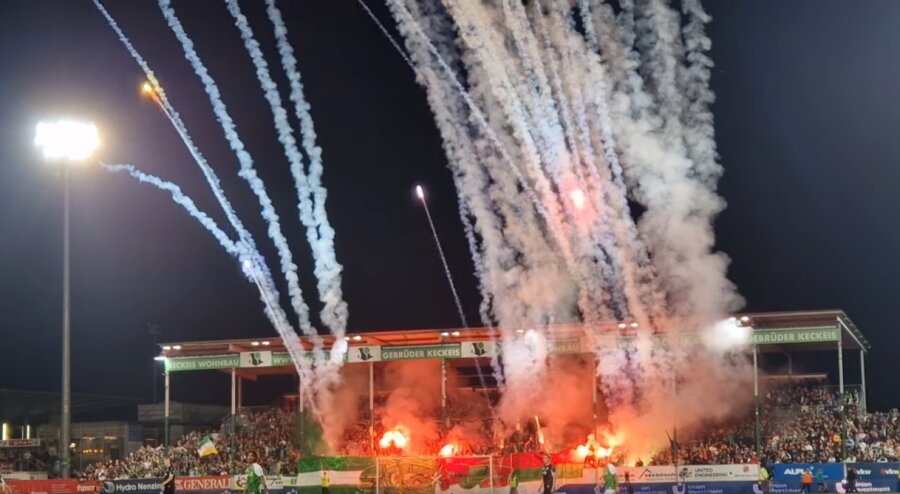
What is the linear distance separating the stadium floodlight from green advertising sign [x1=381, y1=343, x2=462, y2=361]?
18272mm

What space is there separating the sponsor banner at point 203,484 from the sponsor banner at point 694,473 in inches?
621

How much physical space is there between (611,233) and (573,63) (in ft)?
26.3

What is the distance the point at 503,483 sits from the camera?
37688 millimetres

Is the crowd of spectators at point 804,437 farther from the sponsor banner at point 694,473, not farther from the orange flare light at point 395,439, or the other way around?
the orange flare light at point 395,439

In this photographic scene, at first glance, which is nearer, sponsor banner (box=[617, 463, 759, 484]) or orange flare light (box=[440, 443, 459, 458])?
sponsor banner (box=[617, 463, 759, 484])

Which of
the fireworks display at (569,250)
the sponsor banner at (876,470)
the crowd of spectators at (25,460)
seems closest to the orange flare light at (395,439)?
the fireworks display at (569,250)

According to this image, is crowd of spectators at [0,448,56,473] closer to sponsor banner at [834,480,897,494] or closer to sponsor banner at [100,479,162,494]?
sponsor banner at [100,479,162,494]

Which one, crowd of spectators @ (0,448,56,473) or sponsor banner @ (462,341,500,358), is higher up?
sponsor banner @ (462,341,500,358)

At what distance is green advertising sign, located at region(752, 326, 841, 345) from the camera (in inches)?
1628

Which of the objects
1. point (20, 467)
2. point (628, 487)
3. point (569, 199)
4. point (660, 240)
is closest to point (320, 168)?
point (569, 199)

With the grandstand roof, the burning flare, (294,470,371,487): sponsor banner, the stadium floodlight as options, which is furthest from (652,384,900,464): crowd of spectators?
the stadium floodlight

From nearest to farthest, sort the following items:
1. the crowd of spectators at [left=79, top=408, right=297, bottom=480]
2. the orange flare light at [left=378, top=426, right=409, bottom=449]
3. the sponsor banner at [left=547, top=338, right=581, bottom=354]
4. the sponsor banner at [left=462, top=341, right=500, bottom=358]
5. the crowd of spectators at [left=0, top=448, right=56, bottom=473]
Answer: the sponsor banner at [left=547, top=338, right=581, bottom=354] → the sponsor banner at [left=462, top=341, right=500, bottom=358] → the crowd of spectators at [left=79, top=408, right=297, bottom=480] → the orange flare light at [left=378, top=426, right=409, bottom=449] → the crowd of spectators at [left=0, top=448, right=56, bottom=473]

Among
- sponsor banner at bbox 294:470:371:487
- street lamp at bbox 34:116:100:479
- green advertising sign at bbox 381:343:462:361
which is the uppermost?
street lamp at bbox 34:116:100:479

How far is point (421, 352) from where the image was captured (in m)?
47.5
